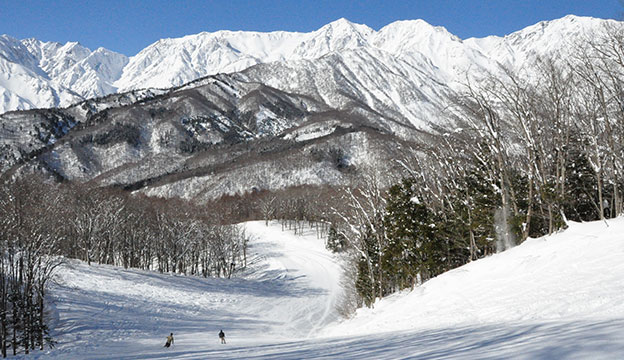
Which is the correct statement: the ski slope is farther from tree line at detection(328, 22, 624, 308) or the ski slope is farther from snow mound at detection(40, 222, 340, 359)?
tree line at detection(328, 22, 624, 308)

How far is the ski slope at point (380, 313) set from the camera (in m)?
8.19

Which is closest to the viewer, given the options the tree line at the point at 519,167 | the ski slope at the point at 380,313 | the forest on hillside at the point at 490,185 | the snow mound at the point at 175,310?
the ski slope at the point at 380,313

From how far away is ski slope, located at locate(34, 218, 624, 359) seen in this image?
8.19m

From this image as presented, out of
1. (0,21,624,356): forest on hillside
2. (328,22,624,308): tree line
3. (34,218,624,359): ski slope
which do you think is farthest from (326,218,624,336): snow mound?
(0,21,624,356): forest on hillside

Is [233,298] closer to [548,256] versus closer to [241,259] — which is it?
[241,259]

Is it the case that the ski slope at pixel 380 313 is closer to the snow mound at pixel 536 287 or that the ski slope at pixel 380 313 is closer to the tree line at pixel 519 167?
the snow mound at pixel 536 287

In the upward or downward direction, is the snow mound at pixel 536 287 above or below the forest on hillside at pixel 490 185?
below

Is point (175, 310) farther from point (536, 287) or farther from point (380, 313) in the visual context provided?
point (536, 287)

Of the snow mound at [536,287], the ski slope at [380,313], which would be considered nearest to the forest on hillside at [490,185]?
the snow mound at [536,287]

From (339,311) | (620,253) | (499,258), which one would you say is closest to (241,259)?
(339,311)

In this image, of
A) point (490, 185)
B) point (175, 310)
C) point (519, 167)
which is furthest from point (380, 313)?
point (175, 310)

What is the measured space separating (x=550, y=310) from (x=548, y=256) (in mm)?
6379

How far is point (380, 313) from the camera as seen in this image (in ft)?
81.3

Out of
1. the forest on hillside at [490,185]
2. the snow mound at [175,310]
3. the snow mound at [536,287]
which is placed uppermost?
the forest on hillside at [490,185]
